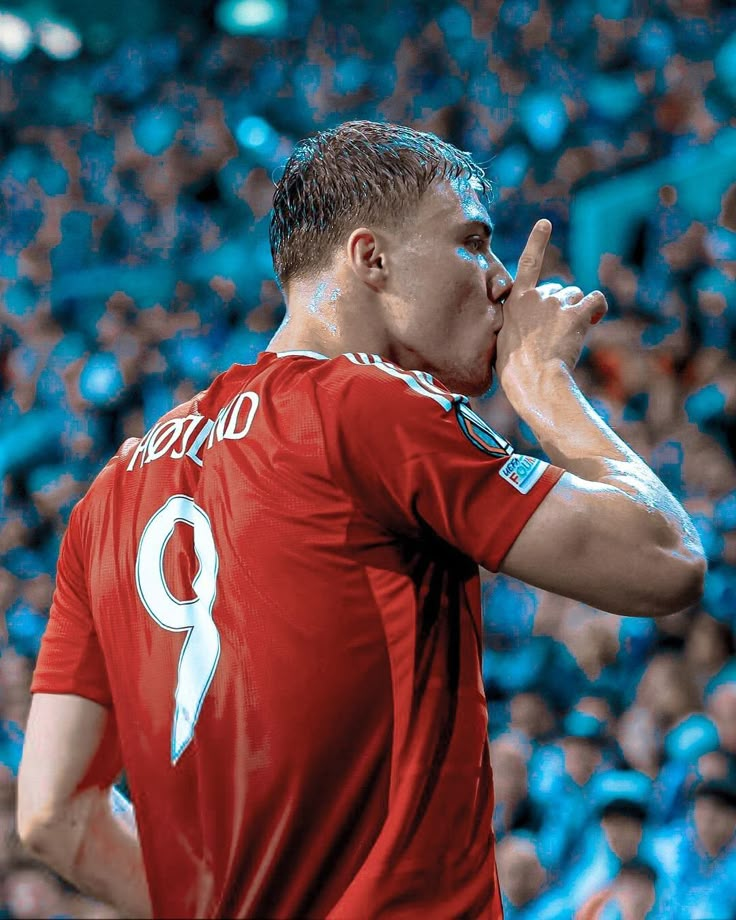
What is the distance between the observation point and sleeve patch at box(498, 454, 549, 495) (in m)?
0.85

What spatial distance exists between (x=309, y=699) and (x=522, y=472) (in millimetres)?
249

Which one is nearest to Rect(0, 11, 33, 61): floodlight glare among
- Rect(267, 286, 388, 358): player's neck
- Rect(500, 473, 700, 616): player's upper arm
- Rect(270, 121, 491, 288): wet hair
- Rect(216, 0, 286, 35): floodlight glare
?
Rect(216, 0, 286, 35): floodlight glare

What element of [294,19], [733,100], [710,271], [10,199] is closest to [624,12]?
[733,100]

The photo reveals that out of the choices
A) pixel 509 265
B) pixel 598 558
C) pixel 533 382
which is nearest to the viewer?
pixel 598 558

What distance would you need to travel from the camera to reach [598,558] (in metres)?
0.82

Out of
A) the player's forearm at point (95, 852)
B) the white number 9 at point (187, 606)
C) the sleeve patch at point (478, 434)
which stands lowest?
the player's forearm at point (95, 852)

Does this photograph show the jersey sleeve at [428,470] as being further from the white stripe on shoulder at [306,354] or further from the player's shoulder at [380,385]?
the white stripe on shoulder at [306,354]

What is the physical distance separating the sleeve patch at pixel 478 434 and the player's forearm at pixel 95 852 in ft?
1.67

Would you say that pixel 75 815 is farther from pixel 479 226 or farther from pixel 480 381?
pixel 479 226

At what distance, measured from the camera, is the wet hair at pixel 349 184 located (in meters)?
A: 1.06

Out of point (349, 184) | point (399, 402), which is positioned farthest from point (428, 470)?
point (349, 184)

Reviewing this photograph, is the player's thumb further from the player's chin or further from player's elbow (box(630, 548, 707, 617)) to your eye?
player's elbow (box(630, 548, 707, 617))

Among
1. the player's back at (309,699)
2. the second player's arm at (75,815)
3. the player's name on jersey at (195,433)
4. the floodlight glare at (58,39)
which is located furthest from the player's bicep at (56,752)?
the floodlight glare at (58,39)

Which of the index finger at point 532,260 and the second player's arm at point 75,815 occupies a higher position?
the index finger at point 532,260
